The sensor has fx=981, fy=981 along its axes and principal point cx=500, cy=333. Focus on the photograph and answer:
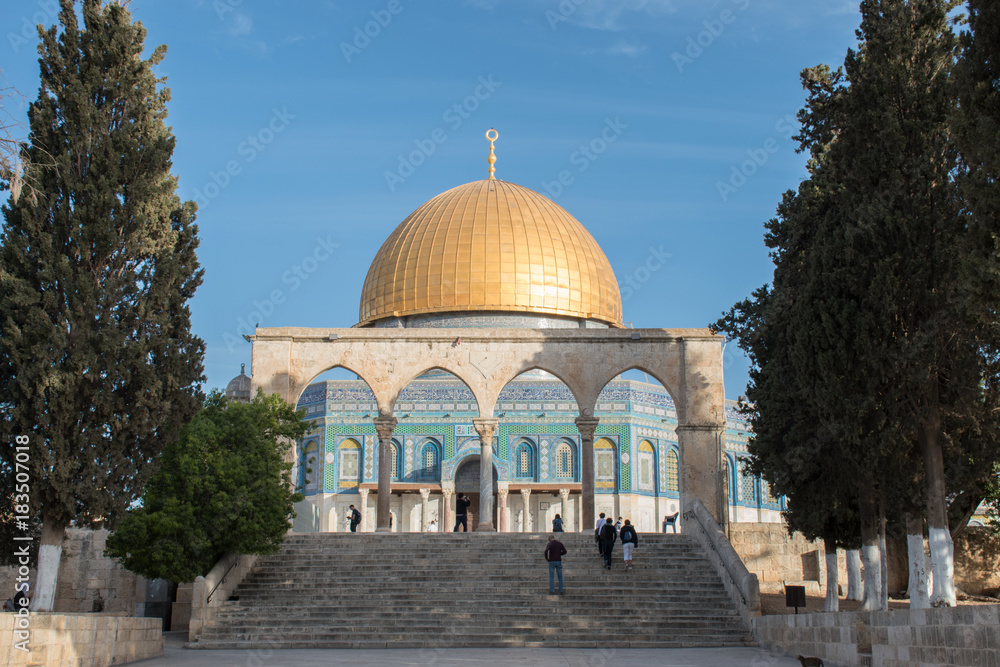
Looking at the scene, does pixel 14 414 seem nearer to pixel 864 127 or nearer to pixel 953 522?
pixel 864 127

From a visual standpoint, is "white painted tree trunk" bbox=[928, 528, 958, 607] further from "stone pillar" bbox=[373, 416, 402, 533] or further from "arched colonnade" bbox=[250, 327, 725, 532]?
"stone pillar" bbox=[373, 416, 402, 533]

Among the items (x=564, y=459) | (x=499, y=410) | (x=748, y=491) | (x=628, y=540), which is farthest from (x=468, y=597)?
(x=748, y=491)

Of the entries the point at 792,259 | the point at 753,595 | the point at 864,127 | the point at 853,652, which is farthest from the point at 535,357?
the point at 853,652

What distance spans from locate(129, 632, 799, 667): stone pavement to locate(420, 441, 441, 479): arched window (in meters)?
14.9

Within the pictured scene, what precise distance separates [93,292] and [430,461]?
17.0 metres

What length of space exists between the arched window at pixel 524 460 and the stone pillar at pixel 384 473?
30.0ft

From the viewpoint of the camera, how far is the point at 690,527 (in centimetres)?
1529

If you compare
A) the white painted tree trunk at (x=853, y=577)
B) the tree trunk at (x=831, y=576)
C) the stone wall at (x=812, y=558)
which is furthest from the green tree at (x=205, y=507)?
the white painted tree trunk at (x=853, y=577)

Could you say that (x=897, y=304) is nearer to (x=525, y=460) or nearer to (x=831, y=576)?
(x=831, y=576)

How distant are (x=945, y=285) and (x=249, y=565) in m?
9.55

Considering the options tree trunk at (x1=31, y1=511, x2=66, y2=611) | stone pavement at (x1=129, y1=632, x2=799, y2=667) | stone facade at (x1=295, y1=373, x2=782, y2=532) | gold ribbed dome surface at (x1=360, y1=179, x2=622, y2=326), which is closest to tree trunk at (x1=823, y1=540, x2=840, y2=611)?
stone pavement at (x1=129, y1=632, x2=799, y2=667)

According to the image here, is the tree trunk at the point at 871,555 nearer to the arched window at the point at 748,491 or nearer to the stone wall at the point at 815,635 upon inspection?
the stone wall at the point at 815,635

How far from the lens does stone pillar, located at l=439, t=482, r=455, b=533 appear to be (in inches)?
944

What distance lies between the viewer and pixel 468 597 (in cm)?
1240
